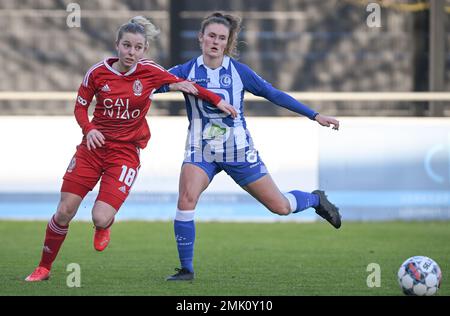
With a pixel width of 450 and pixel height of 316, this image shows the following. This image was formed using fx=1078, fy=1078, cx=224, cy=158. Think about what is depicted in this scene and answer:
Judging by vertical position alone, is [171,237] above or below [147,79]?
below

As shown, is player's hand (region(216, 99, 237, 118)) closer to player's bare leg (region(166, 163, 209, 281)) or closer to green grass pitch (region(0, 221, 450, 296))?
player's bare leg (region(166, 163, 209, 281))

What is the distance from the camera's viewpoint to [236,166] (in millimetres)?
7688

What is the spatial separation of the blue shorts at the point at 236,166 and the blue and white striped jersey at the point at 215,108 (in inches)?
2.9

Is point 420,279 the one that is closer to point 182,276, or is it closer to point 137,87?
point 182,276

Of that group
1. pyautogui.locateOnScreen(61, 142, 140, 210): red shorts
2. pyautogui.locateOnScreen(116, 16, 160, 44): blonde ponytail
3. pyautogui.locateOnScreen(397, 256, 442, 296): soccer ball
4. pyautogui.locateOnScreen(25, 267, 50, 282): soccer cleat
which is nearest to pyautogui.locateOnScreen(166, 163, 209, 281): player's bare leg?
pyautogui.locateOnScreen(61, 142, 140, 210): red shorts

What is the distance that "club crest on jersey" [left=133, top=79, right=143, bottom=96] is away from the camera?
754cm

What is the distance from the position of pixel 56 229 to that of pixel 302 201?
74.4 inches

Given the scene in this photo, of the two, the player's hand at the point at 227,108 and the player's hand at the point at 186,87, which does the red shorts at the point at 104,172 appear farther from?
the player's hand at the point at 227,108

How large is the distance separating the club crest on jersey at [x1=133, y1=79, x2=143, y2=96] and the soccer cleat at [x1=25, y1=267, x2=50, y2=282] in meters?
1.38
